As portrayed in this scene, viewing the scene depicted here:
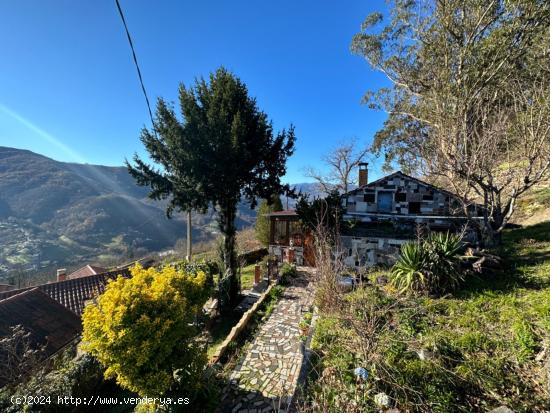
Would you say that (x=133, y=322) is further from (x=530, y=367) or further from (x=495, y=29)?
(x=495, y=29)

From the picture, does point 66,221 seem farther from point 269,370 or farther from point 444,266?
point 444,266

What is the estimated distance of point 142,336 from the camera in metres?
3.79

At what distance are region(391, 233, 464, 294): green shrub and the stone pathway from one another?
342 cm

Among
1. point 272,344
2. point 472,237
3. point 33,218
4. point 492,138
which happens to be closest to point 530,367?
point 272,344

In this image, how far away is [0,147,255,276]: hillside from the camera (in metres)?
41.9

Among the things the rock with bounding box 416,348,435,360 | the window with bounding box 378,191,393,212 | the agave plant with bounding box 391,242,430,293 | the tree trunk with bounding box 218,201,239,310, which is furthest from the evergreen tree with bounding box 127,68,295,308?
the rock with bounding box 416,348,435,360

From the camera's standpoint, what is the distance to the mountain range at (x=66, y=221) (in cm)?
4166

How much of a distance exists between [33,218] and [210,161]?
66.3 meters

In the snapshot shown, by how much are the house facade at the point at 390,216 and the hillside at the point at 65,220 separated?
29479mm

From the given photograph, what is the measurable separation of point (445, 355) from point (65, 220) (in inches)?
2783

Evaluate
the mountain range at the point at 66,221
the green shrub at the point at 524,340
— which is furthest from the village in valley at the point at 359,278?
the mountain range at the point at 66,221

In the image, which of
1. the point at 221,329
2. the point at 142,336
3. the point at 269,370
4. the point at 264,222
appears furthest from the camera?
the point at 264,222

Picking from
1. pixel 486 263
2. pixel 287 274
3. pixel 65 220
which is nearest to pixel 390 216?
pixel 486 263

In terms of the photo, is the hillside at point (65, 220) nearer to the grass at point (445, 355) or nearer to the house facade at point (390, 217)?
the house facade at point (390, 217)
